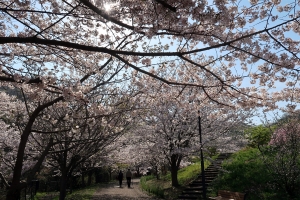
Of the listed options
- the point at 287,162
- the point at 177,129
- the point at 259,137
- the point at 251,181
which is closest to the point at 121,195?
the point at 177,129

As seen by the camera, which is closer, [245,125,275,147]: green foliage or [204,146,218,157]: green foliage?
[204,146,218,157]: green foliage

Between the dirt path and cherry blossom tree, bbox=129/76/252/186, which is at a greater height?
cherry blossom tree, bbox=129/76/252/186

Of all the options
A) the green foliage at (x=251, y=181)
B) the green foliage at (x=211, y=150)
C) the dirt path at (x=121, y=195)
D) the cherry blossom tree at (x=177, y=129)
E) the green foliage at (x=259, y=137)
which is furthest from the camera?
the green foliage at (x=259, y=137)

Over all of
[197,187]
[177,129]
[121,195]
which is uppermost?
[177,129]

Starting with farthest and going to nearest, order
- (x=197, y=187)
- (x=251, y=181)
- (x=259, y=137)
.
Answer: (x=259, y=137)
(x=197, y=187)
(x=251, y=181)

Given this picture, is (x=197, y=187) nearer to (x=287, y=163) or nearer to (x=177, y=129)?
(x=177, y=129)

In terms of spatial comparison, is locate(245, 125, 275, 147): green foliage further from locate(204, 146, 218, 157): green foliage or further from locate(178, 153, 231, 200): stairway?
locate(178, 153, 231, 200): stairway

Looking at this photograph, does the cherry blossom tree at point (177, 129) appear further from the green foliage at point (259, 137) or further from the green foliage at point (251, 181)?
the green foliage at point (259, 137)

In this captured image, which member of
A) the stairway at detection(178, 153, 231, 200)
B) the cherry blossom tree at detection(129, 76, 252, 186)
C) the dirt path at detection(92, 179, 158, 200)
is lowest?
the dirt path at detection(92, 179, 158, 200)

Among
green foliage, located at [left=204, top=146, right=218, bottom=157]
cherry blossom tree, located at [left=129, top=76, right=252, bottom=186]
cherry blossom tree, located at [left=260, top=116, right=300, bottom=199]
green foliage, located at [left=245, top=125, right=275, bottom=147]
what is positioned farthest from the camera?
green foliage, located at [left=245, top=125, right=275, bottom=147]

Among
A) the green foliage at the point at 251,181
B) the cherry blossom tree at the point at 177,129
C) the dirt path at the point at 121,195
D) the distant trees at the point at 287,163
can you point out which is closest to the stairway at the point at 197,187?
the green foliage at the point at 251,181

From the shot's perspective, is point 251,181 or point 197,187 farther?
point 197,187

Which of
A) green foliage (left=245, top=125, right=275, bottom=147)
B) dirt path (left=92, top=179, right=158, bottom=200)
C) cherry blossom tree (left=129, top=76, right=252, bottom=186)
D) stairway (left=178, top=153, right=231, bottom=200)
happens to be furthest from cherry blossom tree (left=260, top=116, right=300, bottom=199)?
green foliage (left=245, top=125, right=275, bottom=147)

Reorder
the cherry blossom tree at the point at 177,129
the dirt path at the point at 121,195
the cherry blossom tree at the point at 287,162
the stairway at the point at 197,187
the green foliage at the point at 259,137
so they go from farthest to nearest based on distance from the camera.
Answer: the green foliage at the point at 259,137
the dirt path at the point at 121,195
the cherry blossom tree at the point at 177,129
the stairway at the point at 197,187
the cherry blossom tree at the point at 287,162
